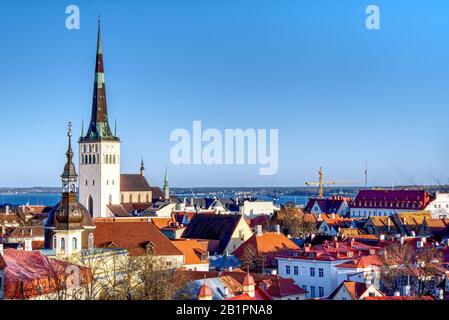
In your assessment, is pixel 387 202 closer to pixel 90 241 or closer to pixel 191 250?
pixel 191 250

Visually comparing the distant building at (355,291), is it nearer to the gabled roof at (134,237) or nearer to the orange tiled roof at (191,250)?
the gabled roof at (134,237)

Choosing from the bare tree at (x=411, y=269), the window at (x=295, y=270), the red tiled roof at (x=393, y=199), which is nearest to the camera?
the bare tree at (x=411, y=269)

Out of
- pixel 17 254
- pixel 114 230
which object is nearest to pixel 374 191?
pixel 114 230

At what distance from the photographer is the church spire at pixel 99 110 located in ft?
167

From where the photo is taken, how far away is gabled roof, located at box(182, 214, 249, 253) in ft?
110

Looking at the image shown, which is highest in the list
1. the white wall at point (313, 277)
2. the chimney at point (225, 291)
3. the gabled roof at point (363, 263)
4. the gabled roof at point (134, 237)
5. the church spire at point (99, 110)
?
the church spire at point (99, 110)

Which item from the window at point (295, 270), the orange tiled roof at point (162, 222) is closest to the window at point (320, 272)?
the window at point (295, 270)

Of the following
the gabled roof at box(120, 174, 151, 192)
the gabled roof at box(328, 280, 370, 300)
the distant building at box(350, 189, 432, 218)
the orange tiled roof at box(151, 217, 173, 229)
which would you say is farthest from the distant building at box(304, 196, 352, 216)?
the gabled roof at box(328, 280, 370, 300)

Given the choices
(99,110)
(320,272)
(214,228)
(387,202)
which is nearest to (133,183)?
(99,110)

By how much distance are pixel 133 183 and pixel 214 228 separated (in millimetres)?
24103

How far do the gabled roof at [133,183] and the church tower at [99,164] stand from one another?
2.61m

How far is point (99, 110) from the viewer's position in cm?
5216
